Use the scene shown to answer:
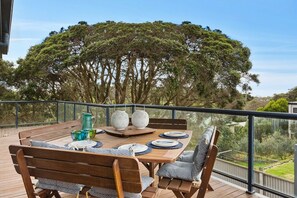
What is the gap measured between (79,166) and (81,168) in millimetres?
19

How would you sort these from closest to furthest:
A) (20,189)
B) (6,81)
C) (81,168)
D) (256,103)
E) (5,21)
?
1. (81,168)
2. (20,189)
3. (5,21)
4. (6,81)
5. (256,103)

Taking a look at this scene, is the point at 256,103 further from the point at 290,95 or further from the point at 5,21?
the point at 5,21

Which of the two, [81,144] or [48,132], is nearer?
[81,144]

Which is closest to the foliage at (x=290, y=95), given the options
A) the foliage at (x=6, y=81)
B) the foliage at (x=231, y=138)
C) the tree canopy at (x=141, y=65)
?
the tree canopy at (x=141, y=65)

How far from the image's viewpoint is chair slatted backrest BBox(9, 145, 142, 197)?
156cm

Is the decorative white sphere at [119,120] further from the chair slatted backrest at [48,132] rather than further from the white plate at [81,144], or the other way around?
the chair slatted backrest at [48,132]

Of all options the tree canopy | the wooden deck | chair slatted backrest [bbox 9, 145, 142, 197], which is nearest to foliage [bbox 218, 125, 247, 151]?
the wooden deck

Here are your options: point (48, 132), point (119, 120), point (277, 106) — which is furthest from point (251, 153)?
point (277, 106)

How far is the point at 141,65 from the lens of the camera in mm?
11594

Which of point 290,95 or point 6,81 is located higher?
point 6,81

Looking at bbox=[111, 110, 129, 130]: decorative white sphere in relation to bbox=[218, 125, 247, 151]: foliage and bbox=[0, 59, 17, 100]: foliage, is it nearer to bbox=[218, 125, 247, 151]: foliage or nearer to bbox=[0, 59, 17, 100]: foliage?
bbox=[218, 125, 247, 151]: foliage

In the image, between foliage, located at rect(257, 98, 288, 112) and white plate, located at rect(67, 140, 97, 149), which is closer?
white plate, located at rect(67, 140, 97, 149)

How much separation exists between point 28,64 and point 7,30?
24.7 ft

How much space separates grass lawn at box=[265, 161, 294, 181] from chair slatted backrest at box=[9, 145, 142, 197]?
1.91 metres
